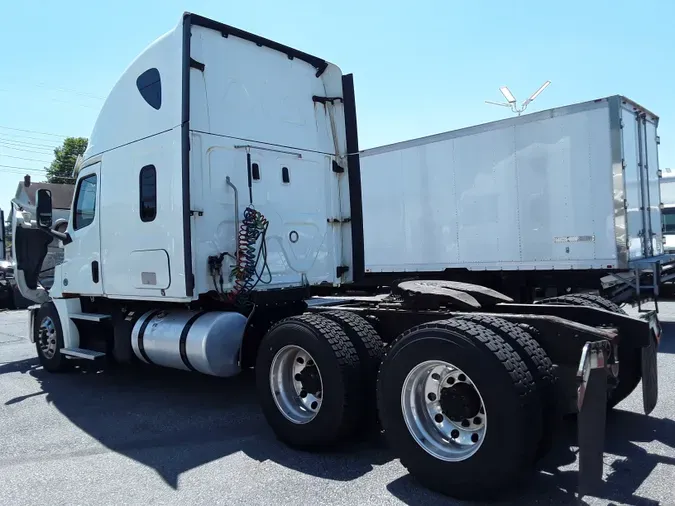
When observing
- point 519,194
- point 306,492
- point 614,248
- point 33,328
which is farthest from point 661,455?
point 33,328

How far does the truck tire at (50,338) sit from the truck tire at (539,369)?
6.11 metres

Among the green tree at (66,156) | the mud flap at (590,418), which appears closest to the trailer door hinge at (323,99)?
the mud flap at (590,418)

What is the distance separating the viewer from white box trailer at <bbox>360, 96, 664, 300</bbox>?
8.89 metres

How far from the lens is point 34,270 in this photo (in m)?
7.88

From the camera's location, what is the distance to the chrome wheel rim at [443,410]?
352 cm

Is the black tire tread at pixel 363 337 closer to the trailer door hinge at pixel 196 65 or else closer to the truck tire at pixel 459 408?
the truck tire at pixel 459 408

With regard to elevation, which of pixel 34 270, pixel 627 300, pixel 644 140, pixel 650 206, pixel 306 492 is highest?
pixel 644 140

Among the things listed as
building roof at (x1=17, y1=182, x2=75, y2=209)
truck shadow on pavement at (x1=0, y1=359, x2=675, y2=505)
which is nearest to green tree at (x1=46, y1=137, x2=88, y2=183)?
building roof at (x1=17, y1=182, x2=75, y2=209)

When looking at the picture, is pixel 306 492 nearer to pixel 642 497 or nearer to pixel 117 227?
pixel 642 497

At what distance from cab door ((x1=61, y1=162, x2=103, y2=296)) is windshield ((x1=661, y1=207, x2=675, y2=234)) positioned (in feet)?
44.5

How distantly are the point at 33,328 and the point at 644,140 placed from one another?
10.2 meters

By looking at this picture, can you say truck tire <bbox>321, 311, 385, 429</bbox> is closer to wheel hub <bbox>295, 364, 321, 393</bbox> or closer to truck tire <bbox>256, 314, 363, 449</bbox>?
truck tire <bbox>256, 314, 363, 449</bbox>

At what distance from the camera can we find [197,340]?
18.2 ft

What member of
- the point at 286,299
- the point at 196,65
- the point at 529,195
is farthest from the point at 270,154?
the point at 529,195
